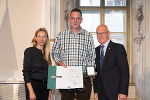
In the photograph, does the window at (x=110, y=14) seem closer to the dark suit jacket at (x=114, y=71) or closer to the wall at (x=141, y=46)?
the wall at (x=141, y=46)

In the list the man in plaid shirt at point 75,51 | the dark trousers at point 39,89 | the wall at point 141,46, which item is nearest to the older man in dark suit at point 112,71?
the man in plaid shirt at point 75,51

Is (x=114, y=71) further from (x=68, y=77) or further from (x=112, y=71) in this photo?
(x=68, y=77)

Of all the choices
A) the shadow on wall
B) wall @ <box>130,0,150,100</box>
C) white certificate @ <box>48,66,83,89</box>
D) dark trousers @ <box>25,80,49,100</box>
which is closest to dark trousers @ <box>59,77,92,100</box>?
white certificate @ <box>48,66,83,89</box>

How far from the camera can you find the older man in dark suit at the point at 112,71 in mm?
2361

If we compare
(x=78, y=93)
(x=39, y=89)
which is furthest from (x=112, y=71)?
(x=39, y=89)

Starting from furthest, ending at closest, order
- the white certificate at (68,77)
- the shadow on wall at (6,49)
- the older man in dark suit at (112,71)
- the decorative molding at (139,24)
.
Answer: the decorative molding at (139,24) → the shadow on wall at (6,49) → the older man in dark suit at (112,71) → the white certificate at (68,77)

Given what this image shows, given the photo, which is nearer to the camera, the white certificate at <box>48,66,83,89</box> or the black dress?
the white certificate at <box>48,66,83,89</box>

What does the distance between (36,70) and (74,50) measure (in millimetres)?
467

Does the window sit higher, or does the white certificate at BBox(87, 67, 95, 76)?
the window

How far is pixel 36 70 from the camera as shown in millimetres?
2398

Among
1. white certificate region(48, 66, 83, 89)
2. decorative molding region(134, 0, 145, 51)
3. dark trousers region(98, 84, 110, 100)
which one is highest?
Result: decorative molding region(134, 0, 145, 51)

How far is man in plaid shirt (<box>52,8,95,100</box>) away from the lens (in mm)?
2381

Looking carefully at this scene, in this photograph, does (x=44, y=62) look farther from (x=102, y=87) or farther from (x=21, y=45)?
(x=21, y=45)

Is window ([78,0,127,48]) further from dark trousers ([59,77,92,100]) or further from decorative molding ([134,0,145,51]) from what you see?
dark trousers ([59,77,92,100])
